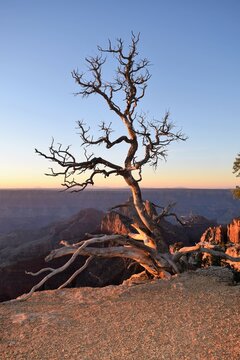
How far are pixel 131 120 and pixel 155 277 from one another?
7.76 m

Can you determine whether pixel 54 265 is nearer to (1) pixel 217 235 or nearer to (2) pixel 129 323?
(1) pixel 217 235

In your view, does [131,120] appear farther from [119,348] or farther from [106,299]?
[119,348]

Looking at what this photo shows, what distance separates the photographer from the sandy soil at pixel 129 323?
383 inches

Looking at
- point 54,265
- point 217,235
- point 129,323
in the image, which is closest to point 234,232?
point 217,235

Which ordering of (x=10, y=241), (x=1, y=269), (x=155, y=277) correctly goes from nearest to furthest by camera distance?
(x=155, y=277), (x=1, y=269), (x=10, y=241)

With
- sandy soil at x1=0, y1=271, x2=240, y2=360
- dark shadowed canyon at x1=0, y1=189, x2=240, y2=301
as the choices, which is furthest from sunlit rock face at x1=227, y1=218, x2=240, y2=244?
sandy soil at x1=0, y1=271, x2=240, y2=360

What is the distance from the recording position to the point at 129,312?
41.1 ft

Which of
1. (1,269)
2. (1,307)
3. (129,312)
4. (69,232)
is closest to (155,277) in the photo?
(129,312)

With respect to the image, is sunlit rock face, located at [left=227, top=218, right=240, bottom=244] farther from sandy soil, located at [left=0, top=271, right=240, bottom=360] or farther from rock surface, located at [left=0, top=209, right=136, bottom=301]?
sandy soil, located at [left=0, top=271, right=240, bottom=360]

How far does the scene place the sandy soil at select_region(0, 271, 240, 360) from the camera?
973 cm

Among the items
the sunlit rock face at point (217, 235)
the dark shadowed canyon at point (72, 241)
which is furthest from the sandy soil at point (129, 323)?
the sunlit rock face at point (217, 235)

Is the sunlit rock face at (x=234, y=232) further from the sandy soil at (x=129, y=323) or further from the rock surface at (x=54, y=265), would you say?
the sandy soil at (x=129, y=323)

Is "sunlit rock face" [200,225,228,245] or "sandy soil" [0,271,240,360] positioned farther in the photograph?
"sunlit rock face" [200,225,228,245]

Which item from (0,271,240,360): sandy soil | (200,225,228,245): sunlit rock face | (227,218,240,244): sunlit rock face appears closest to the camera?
(0,271,240,360): sandy soil
